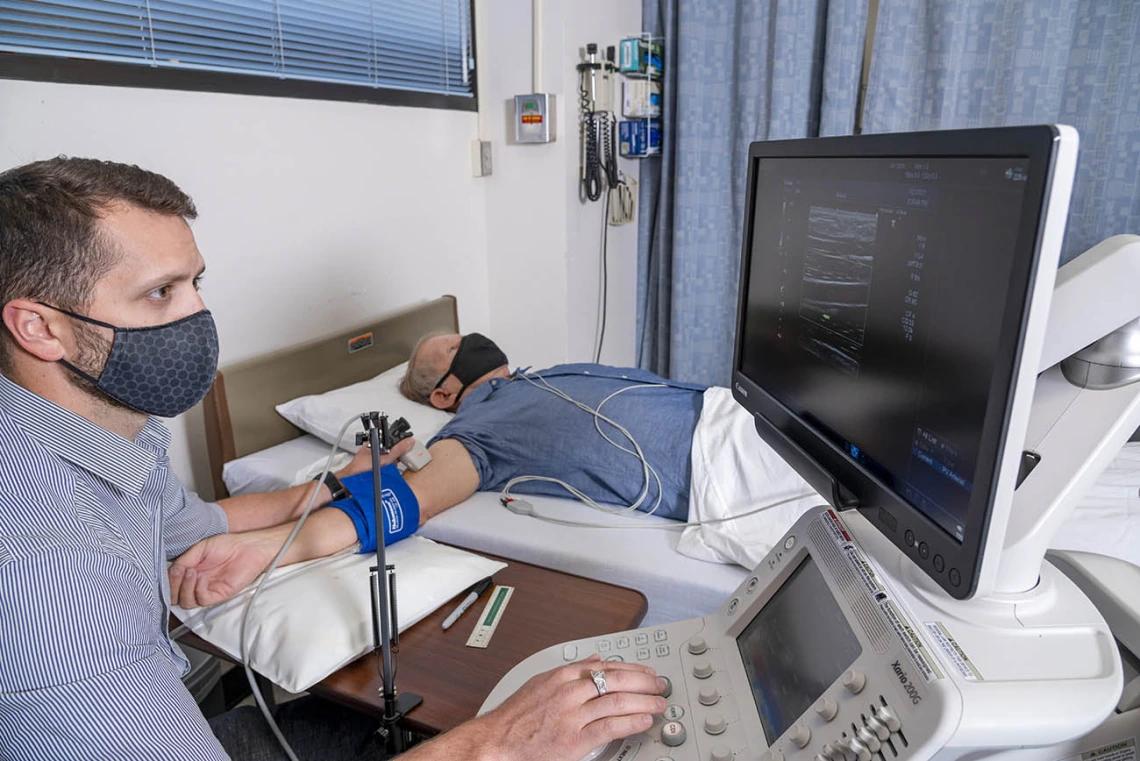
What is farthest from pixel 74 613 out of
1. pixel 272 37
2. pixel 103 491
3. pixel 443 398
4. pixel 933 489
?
pixel 272 37

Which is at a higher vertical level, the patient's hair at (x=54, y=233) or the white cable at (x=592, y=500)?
the patient's hair at (x=54, y=233)

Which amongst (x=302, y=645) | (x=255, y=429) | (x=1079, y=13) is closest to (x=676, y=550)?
(x=302, y=645)

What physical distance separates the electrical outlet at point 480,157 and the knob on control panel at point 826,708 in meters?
2.37

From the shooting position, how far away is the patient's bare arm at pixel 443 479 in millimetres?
1591

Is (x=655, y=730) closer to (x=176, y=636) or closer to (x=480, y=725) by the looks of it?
(x=480, y=725)

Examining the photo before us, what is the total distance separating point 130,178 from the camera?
3.11 ft

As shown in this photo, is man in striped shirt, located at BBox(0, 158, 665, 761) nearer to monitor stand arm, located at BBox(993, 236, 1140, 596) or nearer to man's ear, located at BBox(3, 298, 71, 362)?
man's ear, located at BBox(3, 298, 71, 362)

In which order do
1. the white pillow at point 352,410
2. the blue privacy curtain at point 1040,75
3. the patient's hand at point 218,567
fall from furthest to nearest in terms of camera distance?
1. the blue privacy curtain at point 1040,75
2. the white pillow at point 352,410
3. the patient's hand at point 218,567

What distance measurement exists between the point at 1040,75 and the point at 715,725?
7.83 feet

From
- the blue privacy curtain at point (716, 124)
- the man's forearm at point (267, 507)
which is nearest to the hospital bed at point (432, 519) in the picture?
the man's forearm at point (267, 507)

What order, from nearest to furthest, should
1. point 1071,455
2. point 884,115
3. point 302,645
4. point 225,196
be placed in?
1. point 1071,455
2. point 302,645
3. point 225,196
4. point 884,115

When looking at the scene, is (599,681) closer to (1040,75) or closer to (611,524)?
(611,524)

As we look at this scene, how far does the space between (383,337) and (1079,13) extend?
2.28 m

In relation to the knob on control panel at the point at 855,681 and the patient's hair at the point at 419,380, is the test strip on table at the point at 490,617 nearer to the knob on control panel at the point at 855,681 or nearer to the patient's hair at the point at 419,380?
the knob on control panel at the point at 855,681
